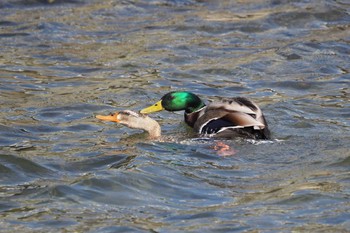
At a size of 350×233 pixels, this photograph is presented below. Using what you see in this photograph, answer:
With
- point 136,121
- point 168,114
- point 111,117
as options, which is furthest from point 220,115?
point 168,114

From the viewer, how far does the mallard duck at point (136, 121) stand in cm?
1121

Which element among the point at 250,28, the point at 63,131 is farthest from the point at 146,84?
the point at 250,28

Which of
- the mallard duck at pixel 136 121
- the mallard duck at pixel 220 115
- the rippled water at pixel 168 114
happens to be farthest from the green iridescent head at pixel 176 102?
the mallard duck at pixel 136 121

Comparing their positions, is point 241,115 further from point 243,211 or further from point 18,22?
point 18,22

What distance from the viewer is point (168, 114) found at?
42.0 feet

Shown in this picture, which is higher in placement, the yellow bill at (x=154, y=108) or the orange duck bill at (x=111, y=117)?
the orange duck bill at (x=111, y=117)

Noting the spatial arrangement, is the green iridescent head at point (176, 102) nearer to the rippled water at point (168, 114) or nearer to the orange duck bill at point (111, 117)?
the rippled water at point (168, 114)

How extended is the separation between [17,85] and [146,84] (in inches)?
69.0

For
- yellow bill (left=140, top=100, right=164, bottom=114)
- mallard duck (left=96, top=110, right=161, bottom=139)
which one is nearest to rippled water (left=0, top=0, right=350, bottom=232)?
mallard duck (left=96, top=110, right=161, bottom=139)

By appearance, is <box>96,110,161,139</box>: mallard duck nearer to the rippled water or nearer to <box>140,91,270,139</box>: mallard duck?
the rippled water

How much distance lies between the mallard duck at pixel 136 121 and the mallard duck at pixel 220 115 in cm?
46

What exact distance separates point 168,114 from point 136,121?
5.13 ft

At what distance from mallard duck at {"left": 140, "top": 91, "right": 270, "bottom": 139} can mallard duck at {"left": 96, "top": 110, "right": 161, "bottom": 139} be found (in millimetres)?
465

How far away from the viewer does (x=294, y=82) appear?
1399cm
